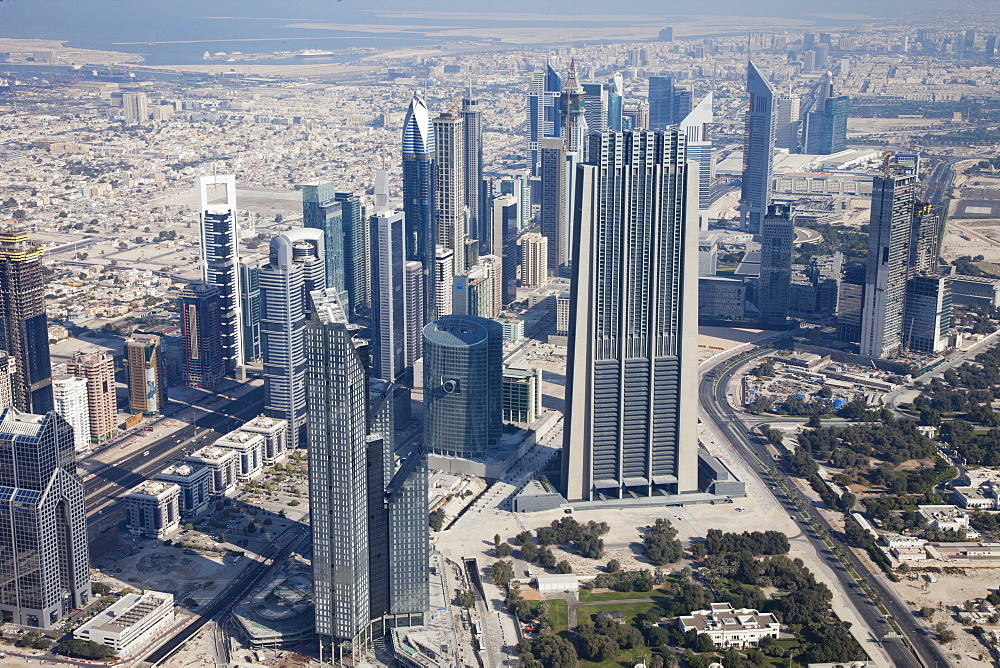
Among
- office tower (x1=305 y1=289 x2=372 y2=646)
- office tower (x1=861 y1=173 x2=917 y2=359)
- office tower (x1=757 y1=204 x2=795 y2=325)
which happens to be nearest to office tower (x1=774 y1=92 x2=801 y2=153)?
office tower (x1=757 y1=204 x2=795 y2=325)

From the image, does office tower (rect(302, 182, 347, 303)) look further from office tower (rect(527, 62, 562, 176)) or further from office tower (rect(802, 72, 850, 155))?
office tower (rect(802, 72, 850, 155))

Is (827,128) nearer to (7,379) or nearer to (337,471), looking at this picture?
(7,379)

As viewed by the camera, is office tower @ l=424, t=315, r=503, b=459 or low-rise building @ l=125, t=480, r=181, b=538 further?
office tower @ l=424, t=315, r=503, b=459

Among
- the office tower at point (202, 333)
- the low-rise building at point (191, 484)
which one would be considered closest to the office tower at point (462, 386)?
the low-rise building at point (191, 484)

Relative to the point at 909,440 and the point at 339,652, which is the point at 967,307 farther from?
the point at 339,652

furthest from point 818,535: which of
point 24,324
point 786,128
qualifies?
point 786,128

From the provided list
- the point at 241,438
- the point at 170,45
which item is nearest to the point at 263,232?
the point at 241,438
